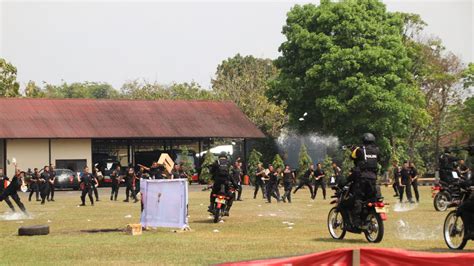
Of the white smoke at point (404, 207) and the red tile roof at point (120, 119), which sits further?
the red tile roof at point (120, 119)

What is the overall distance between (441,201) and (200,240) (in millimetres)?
12892

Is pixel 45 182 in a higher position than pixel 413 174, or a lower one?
lower

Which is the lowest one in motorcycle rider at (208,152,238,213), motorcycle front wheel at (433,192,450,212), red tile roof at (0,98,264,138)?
motorcycle front wheel at (433,192,450,212)

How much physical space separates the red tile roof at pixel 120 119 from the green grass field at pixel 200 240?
35293 mm

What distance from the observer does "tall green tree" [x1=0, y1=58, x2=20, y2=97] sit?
259 ft

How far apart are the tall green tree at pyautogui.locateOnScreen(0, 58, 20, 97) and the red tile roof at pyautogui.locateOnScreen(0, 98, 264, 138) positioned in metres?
11.9

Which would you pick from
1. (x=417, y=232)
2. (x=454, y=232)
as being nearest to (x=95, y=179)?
(x=417, y=232)

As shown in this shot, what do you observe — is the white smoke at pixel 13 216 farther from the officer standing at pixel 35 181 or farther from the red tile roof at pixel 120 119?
the red tile roof at pixel 120 119

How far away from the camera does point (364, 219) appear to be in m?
18.1

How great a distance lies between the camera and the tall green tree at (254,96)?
80125mm

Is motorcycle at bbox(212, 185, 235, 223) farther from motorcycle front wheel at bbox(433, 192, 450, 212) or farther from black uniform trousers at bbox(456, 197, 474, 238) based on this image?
black uniform trousers at bbox(456, 197, 474, 238)

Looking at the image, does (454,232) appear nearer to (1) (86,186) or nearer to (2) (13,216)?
(2) (13,216)

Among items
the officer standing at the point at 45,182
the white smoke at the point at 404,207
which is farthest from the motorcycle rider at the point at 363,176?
the officer standing at the point at 45,182

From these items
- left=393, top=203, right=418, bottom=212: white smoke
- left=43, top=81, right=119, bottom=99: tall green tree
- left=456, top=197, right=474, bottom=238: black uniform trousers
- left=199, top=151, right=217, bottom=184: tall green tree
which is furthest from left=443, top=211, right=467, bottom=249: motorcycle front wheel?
left=43, top=81, right=119, bottom=99: tall green tree
